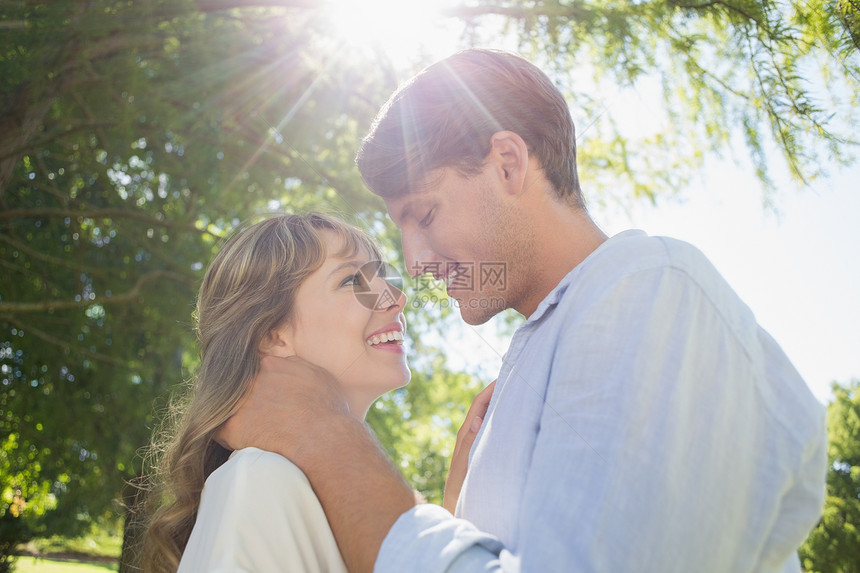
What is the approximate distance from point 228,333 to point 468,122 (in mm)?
1148

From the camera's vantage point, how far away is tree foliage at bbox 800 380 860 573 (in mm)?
16156

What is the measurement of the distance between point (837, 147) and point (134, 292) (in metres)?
5.24

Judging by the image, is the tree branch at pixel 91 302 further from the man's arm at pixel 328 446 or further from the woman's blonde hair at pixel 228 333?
the man's arm at pixel 328 446

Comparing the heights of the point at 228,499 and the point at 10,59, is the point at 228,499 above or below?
below

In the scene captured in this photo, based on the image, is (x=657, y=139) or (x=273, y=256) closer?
(x=273, y=256)

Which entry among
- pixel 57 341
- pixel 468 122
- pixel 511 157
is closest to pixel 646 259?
pixel 511 157

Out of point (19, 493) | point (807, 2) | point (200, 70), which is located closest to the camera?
point (807, 2)

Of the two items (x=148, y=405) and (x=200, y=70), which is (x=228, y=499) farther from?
(x=148, y=405)

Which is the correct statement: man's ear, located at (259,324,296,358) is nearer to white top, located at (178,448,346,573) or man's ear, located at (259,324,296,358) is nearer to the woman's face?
the woman's face

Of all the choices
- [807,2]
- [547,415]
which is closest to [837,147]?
[807,2]

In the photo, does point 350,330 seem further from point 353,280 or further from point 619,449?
point 619,449

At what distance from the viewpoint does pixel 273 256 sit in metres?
2.48

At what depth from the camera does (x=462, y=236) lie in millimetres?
2049

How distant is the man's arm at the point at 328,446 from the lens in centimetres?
138
